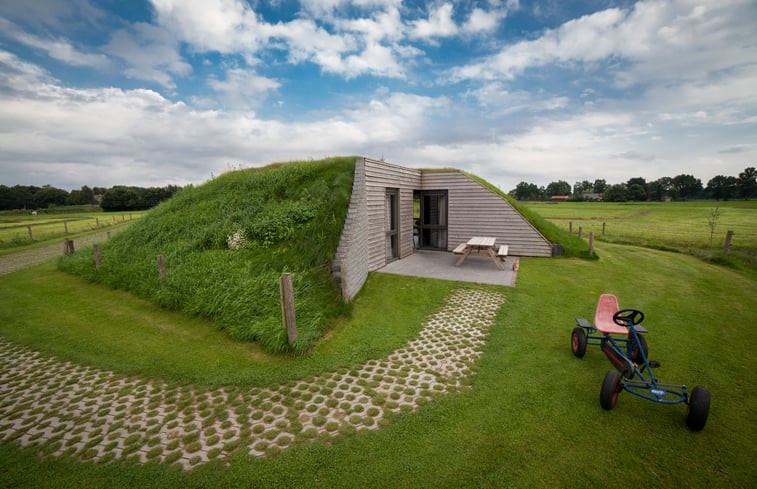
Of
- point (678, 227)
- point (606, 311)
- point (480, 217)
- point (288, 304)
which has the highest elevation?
point (480, 217)

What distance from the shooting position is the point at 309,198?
973 cm

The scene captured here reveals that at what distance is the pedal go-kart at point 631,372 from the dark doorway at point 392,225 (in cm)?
715

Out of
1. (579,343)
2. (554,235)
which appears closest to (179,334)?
(579,343)

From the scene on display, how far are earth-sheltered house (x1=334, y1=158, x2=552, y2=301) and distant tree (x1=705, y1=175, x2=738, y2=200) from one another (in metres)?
84.2

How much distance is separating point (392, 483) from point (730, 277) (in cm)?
1272

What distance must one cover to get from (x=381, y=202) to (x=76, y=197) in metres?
98.2

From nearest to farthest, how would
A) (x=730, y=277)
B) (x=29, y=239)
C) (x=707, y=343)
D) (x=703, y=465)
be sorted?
1. (x=703, y=465)
2. (x=707, y=343)
3. (x=730, y=277)
4. (x=29, y=239)

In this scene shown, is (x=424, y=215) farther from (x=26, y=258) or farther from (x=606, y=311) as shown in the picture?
(x=26, y=258)

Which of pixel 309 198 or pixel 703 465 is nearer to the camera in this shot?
pixel 703 465

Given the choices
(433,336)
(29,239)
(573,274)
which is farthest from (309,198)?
(29,239)

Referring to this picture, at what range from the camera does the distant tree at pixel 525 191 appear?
9334 centimetres

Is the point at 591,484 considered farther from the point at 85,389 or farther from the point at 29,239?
the point at 29,239

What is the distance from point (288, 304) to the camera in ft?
16.6

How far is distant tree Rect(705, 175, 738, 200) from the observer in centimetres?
6309
